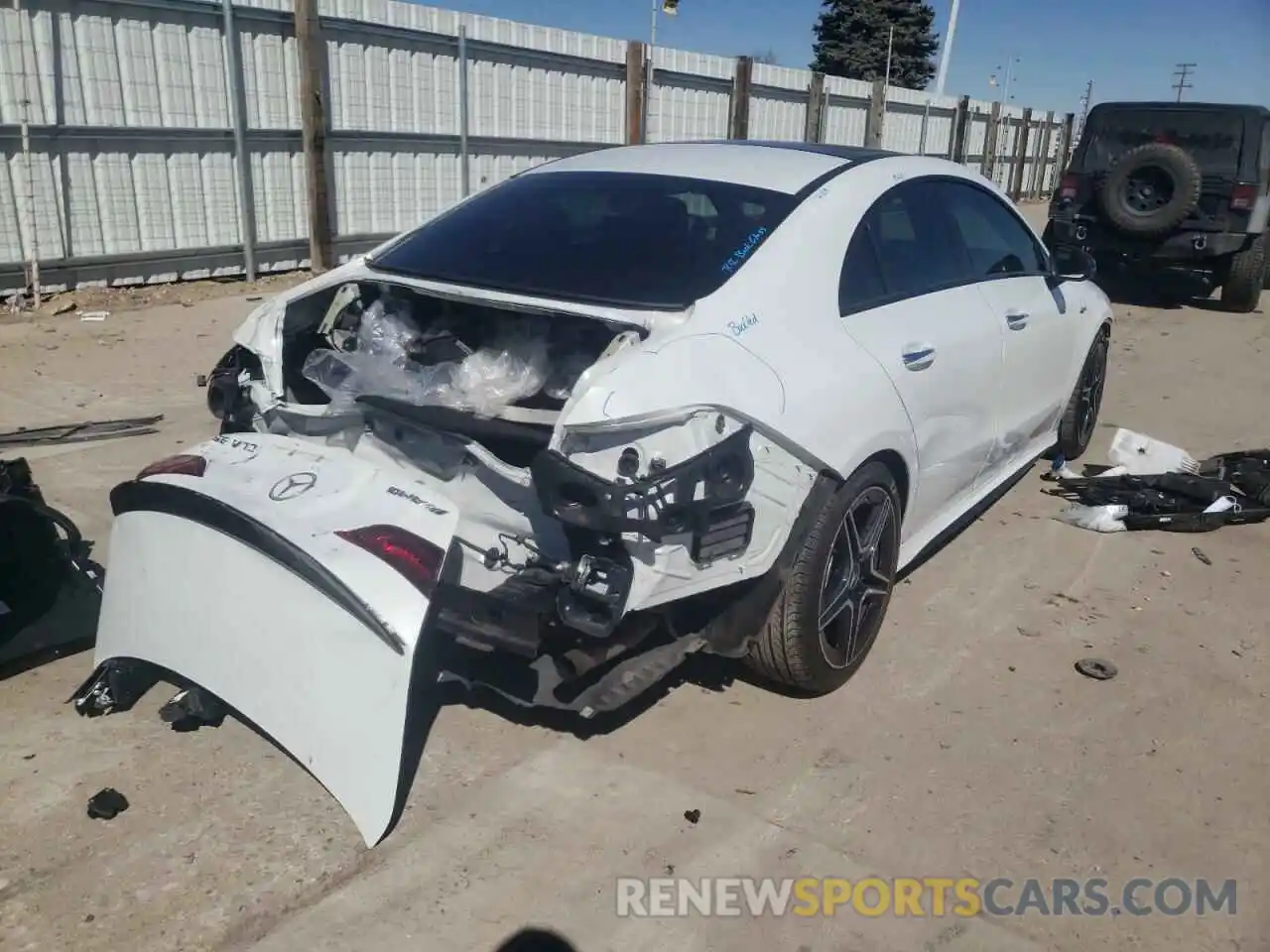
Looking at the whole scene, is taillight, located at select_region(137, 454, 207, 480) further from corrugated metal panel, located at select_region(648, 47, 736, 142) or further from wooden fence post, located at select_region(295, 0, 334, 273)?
corrugated metal panel, located at select_region(648, 47, 736, 142)

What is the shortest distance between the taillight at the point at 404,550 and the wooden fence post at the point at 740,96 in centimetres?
1414

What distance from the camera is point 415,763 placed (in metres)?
2.98

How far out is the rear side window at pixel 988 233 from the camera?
4.24m

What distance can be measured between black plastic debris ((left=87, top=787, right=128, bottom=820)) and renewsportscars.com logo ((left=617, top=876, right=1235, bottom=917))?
132 cm

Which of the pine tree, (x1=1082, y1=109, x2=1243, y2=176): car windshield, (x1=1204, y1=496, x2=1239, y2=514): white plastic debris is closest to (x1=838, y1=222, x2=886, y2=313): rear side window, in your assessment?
(x1=1204, y1=496, x2=1239, y2=514): white plastic debris

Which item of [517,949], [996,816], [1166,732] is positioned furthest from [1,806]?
[1166,732]

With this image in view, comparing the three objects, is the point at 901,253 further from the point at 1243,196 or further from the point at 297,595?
the point at 1243,196

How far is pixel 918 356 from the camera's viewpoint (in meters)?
3.45

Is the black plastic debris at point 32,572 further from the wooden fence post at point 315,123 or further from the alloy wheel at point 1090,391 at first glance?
the wooden fence post at point 315,123

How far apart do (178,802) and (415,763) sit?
62cm

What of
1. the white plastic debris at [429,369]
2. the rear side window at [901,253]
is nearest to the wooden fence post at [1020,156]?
the rear side window at [901,253]

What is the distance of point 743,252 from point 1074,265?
261cm

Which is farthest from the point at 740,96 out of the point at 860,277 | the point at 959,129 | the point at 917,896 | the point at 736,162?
the point at 917,896

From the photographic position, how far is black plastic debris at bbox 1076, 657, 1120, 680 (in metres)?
3.62
